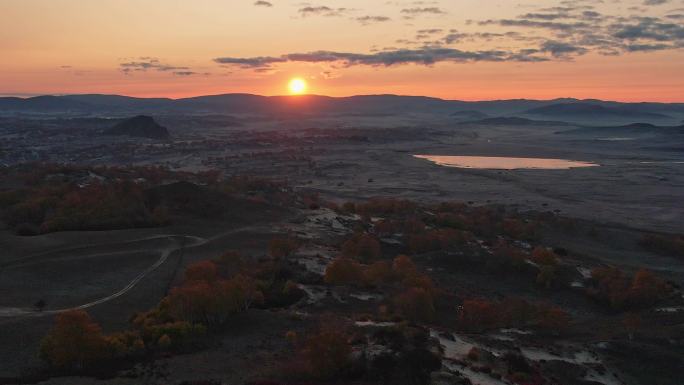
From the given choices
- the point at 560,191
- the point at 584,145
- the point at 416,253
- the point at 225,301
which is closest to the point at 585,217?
the point at 560,191

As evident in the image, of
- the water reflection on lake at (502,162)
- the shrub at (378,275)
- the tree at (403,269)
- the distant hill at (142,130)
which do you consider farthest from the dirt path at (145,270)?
the distant hill at (142,130)

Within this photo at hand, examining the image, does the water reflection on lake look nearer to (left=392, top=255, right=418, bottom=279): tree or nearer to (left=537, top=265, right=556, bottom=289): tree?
(left=537, top=265, right=556, bottom=289): tree

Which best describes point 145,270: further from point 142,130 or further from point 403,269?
point 142,130

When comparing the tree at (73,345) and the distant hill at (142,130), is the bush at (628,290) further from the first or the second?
the distant hill at (142,130)

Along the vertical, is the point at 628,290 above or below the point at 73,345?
below

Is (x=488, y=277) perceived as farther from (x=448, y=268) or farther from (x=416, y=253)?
(x=416, y=253)

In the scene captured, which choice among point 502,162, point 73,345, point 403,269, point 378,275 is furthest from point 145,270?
point 502,162
